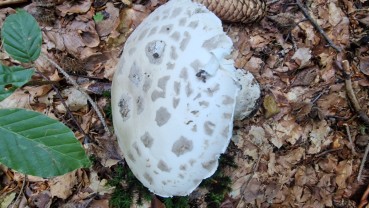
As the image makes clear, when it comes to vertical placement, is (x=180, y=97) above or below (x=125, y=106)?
above

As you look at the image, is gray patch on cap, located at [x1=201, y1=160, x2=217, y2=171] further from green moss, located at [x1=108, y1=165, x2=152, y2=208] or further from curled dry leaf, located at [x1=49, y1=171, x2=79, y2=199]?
curled dry leaf, located at [x1=49, y1=171, x2=79, y2=199]

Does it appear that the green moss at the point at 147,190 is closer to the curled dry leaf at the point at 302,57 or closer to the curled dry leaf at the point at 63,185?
the curled dry leaf at the point at 63,185

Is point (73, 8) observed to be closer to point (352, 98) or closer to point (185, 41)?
point (185, 41)

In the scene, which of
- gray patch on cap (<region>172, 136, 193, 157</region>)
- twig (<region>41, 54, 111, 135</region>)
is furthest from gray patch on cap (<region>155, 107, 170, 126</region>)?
twig (<region>41, 54, 111, 135</region>)

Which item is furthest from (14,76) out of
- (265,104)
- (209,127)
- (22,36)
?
(265,104)

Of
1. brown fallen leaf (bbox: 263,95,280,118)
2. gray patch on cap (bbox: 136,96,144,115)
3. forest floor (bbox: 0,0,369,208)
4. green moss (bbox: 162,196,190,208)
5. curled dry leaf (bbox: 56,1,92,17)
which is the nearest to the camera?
gray patch on cap (bbox: 136,96,144,115)

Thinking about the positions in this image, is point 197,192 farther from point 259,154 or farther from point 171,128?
point 171,128

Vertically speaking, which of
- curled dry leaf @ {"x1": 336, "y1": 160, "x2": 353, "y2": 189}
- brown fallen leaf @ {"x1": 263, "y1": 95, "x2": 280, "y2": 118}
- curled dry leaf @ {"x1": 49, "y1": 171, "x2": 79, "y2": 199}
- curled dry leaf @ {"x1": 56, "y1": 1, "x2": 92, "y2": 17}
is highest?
curled dry leaf @ {"x1": 56, "y1": 1, "x2": 92, "y2": 17}
